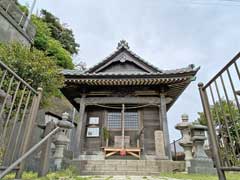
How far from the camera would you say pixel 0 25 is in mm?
9820

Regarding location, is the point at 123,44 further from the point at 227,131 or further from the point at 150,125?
the point at 227,131

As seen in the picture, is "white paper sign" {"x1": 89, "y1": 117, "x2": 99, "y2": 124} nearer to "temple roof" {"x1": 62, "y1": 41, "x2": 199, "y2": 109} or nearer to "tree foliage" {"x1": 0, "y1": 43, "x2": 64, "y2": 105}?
"temple roof" {"x1": 62, "y1": 41, "x2": 199, "y2": 109}

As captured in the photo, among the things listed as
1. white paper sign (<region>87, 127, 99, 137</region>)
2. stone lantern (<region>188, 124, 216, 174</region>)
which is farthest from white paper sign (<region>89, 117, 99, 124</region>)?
stone lantern (<region>188, 124, 216, 174</region>)

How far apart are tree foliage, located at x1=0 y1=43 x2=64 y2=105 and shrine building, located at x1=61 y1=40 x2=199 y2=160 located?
1.12 meters

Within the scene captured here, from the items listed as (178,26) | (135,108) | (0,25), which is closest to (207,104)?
(135,108)

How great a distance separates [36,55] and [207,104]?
6.10 m

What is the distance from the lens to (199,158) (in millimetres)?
5371

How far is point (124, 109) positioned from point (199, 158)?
4120 millimetres

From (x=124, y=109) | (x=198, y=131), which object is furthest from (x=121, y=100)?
(x=198, y=131)

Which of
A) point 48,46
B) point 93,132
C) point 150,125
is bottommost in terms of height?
point 93,132

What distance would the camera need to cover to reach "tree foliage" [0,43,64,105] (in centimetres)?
627

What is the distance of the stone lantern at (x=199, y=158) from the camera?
5.22 m

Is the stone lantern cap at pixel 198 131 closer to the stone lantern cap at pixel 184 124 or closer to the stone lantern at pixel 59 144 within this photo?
the stone lantern cap at pixel 184 124

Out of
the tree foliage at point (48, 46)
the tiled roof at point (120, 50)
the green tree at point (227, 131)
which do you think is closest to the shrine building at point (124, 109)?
the tiled roof at point (120, 50)
